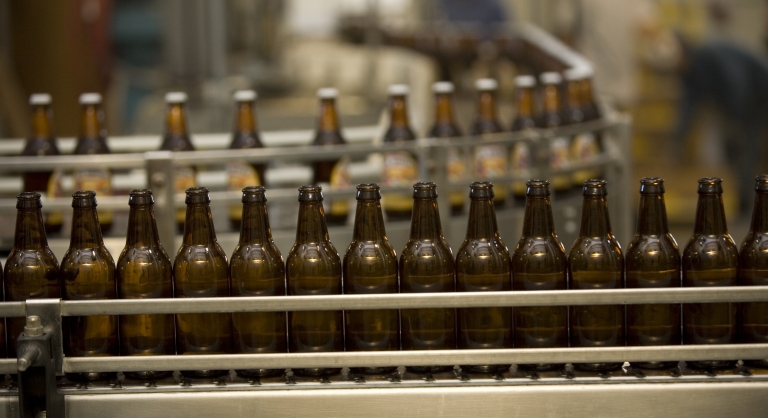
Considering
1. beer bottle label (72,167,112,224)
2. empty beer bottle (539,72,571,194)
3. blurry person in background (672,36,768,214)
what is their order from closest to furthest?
beer bottle label (72,167,112,224) → empty beer bottle (539,72,571,194) → blurry person in background (672,36,768,214)

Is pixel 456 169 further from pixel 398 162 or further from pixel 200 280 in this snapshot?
pixel 200 280

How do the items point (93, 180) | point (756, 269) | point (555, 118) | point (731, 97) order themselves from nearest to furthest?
point (756, 269), point (93, 180), point (555, 118), point (731, 97)

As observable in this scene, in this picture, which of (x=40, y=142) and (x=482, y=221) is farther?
(x=40, y=142)

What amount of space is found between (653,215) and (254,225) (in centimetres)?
64

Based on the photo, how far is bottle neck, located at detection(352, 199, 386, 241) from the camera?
63.1 inches

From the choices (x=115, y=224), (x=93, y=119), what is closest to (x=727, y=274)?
(x=115, y=224)

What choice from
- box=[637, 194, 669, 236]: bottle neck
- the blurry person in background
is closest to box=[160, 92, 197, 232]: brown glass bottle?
box=[637, 194, 669, 236]: bottle neck

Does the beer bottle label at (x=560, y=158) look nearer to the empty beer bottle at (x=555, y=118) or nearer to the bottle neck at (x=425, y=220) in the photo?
the empty beer bottle at (x=555, y=118)

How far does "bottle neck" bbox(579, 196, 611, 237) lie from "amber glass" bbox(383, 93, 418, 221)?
1.07 metres

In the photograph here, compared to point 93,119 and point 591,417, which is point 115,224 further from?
point 591,417

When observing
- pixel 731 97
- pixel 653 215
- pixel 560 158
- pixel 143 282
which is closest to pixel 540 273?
pixel 653 215

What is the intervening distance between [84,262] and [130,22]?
6.16 metres

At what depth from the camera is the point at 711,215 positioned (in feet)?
5.15

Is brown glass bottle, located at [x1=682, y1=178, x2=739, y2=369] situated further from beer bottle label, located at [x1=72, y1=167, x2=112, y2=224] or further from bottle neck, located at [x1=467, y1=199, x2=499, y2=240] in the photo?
beer bottle label, located at [x1=72, y1=167, x2=112, y2=224]
